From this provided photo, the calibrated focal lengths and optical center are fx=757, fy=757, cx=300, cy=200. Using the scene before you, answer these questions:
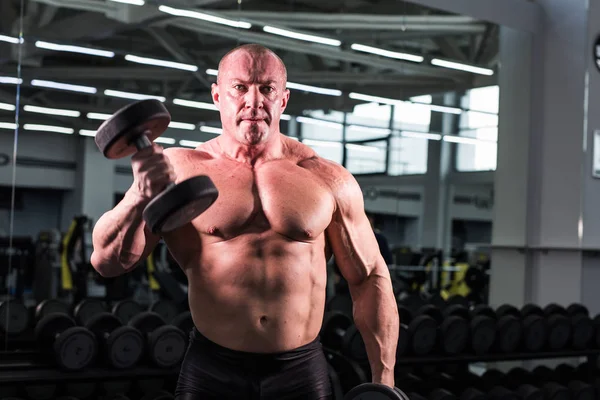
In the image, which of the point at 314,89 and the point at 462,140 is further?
the point at 462,140

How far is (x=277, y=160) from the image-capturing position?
170 centimetres

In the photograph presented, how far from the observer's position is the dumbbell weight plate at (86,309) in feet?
14.5

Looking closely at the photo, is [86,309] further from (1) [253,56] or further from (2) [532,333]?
(1) [253,56]

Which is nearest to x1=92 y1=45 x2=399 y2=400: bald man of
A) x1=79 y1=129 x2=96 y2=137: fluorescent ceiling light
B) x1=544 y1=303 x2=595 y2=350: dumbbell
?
x1=79 y1=129 x2=96 y2=137: fluorescent ceiling light

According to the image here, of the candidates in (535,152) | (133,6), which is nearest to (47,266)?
(133,6)

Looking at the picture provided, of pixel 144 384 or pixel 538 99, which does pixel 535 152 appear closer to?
pixel 538 99

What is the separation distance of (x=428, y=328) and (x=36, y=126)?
7.81 ft

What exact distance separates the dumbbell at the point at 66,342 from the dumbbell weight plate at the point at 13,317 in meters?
0.36

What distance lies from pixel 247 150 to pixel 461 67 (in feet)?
14.0

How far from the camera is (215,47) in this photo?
4.60m

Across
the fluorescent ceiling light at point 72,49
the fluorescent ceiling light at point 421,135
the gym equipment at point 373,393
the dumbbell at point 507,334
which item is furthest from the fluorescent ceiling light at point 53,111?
the gym equipment at point 373,393

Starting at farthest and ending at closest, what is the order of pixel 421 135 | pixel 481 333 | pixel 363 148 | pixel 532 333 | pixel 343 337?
pixel 421 135, pixel 363 148, pixel 532 333, pixel 481 333, pixel 343 337

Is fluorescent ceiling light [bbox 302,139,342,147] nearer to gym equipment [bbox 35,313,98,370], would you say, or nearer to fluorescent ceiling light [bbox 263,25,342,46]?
fluorescent ceiling light [bbox 263,25,342,46]

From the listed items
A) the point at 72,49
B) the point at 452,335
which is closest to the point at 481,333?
the point at 452,335
